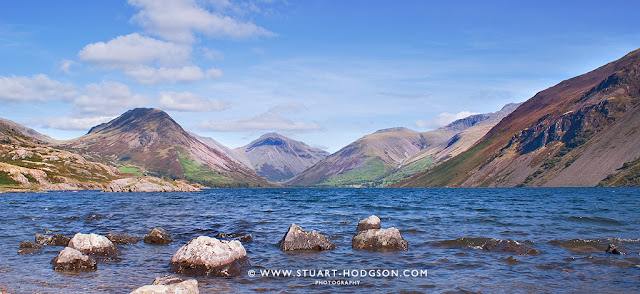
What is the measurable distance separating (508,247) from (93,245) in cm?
2610

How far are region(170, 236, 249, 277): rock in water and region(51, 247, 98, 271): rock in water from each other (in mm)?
4181

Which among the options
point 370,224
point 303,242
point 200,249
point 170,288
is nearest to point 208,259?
point 200,249

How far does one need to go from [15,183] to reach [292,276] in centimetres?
16670

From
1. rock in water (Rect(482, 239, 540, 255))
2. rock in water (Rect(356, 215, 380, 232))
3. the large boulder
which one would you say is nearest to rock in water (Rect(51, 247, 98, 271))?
the large boulder

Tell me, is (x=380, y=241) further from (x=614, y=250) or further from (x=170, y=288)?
(x=170, y=288)

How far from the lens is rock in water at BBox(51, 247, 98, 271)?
65.9ft

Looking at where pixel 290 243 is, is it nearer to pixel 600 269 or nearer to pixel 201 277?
pixel 201 277

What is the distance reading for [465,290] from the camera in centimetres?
1648

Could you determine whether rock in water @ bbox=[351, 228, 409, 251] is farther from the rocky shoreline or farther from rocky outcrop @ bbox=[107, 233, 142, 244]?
rocky outcrop @ bbox=[107, 233, 142, 244]

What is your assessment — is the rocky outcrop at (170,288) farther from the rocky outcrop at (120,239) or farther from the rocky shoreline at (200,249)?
the rocky outcrop at (120,239)

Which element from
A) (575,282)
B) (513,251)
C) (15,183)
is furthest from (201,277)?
(15,183)

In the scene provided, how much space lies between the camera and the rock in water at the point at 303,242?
26.7m

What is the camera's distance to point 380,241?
1067 inches

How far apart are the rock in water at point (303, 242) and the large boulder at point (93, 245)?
10665mm
